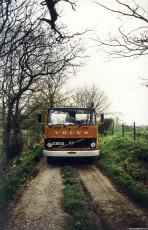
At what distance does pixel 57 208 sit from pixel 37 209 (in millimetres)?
410

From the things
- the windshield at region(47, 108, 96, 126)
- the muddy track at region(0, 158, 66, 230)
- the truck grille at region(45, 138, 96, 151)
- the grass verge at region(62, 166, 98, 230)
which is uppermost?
the windshield at region(47, 108, 96, 126)

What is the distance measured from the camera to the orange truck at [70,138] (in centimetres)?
795

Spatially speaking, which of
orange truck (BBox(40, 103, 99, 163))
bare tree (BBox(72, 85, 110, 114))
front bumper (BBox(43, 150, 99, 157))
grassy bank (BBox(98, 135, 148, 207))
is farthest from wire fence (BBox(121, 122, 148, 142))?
bare tree (BBox(72, 85, 110, 114))

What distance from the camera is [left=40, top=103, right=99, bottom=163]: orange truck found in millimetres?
7953

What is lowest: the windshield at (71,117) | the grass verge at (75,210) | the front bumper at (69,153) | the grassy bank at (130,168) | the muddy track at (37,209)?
the muddy track at (37,209)

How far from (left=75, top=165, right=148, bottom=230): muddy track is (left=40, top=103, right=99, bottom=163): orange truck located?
1745mm

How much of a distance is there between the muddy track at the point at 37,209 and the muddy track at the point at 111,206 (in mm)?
744

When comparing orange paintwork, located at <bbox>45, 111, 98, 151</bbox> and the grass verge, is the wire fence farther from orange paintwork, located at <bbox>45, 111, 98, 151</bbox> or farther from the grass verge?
the grass verge

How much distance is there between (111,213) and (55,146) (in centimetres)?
457

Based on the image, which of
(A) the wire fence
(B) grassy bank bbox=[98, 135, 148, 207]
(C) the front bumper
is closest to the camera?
(B) grassy bank bbox=[98, 135, 148, 207]

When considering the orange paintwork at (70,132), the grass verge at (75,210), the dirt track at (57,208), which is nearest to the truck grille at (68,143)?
the orange paintwork at (70,132)

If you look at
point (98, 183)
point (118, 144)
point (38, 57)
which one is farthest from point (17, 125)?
point (98, 183)

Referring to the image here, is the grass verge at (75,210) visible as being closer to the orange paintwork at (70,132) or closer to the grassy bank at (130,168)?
the grassy bank at (130,168)

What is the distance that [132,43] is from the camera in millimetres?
5480
